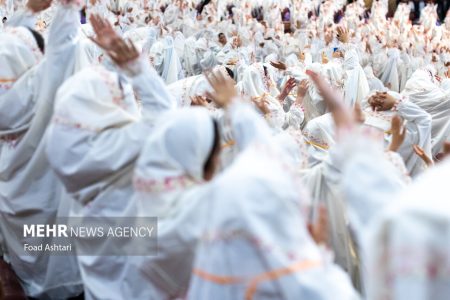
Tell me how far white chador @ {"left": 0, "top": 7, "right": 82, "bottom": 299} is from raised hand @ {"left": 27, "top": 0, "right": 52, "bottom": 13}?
14cm

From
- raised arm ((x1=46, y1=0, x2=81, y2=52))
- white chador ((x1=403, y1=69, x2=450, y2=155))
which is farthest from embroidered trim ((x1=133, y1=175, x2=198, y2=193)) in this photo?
white chador ((x1=403, y1=69, x2=450, y2=155))

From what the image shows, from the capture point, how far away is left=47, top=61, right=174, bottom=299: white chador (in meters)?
3.37

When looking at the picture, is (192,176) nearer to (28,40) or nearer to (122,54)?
(122,54)

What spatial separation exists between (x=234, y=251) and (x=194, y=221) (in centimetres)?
31

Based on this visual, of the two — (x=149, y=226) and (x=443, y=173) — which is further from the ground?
(x=443, y=173)

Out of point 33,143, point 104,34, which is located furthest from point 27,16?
point 104,34

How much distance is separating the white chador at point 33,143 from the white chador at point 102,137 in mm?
594

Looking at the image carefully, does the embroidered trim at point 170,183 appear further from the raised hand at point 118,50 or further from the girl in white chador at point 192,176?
the raised hand at point 118,50

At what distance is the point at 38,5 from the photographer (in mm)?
4383

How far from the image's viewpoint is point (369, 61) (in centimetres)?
1345

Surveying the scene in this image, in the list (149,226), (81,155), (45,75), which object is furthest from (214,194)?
(45,75)

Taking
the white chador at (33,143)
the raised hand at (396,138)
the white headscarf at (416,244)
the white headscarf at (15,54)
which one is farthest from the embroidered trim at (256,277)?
the white headscarf at (15,54)

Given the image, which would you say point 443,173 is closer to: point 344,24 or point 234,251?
point 234,251

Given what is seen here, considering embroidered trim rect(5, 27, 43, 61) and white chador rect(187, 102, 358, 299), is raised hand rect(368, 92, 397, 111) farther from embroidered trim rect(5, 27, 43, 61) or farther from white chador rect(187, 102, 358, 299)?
white chador rect(187, 102, 358, 299)
